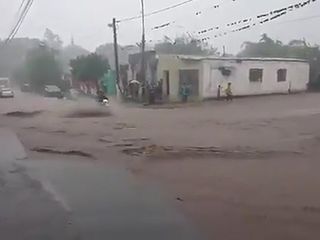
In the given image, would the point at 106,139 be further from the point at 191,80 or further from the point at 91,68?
the point at 91,68

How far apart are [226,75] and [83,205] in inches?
1166

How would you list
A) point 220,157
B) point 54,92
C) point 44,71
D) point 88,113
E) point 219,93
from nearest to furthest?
1. point 220,157
2. point 88,113
3. point 219,93
4. point 54,92
5. point 44,71

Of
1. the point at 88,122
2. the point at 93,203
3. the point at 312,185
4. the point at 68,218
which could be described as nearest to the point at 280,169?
the point at 312,185

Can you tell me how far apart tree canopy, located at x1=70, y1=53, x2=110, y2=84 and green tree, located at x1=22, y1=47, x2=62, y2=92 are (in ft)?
49.3

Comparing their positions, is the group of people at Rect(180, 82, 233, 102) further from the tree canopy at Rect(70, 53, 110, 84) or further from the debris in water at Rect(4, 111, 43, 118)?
the tree canopy at Rect(70, 53, 110, 84)

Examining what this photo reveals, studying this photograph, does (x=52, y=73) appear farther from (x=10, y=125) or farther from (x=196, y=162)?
(x=196, y=162)

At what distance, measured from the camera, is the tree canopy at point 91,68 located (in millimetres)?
55000

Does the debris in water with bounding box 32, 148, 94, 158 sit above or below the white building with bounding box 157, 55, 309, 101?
below

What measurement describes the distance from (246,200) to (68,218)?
2818 mm

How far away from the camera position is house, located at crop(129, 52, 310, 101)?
35.9 m

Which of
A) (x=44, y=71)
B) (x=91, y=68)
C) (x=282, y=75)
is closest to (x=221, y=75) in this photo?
(x=282, y=75)

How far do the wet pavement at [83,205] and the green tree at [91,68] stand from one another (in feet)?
142

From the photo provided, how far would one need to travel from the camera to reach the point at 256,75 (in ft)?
127

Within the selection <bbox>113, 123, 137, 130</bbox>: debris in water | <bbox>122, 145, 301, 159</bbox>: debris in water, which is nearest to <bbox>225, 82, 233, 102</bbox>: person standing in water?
<bbox>113, 123, 137, 130</bbox>: debris in water
